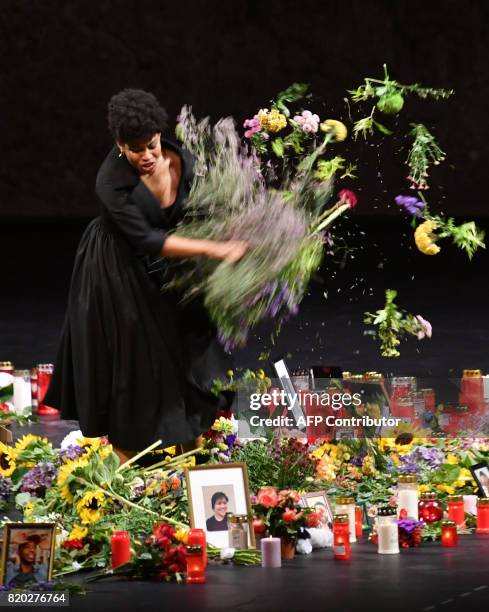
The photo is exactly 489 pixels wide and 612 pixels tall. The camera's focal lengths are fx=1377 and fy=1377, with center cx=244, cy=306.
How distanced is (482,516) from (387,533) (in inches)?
16.6

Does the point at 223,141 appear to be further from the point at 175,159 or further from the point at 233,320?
the point at 233,320

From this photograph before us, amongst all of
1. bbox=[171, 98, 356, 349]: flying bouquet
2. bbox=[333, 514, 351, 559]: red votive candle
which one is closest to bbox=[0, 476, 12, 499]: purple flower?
bbox=[171, 98, 356, 349]: flying bouquet

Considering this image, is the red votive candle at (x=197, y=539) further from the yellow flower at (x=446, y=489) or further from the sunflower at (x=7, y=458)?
the sunflower at (x=7, y=458)

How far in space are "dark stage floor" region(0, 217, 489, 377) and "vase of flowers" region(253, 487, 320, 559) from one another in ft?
8.66

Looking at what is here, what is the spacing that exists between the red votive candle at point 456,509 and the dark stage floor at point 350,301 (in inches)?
90.7

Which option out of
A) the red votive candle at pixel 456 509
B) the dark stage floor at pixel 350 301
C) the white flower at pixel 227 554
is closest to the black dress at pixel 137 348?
the white flower at pixel 227 554

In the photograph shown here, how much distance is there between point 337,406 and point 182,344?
0.61m

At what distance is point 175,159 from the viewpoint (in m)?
3.93

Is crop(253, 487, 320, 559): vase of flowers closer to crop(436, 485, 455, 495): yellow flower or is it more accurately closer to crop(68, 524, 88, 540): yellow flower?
crop(68, 524, 88, 540): yellow flower

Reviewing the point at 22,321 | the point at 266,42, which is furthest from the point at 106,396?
the point at 266,42

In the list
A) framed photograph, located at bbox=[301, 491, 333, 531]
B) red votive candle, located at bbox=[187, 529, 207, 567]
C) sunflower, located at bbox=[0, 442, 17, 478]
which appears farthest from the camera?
sunflower, located at bbox=[0, 442, 17, 478]

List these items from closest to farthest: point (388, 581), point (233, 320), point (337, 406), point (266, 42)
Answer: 1. point (388, 581)
2. point (233, 320)
3. point (337, 406)
4. point (266, 42)

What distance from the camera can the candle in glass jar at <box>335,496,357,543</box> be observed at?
11.7 feet

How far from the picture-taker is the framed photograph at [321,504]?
359cm
